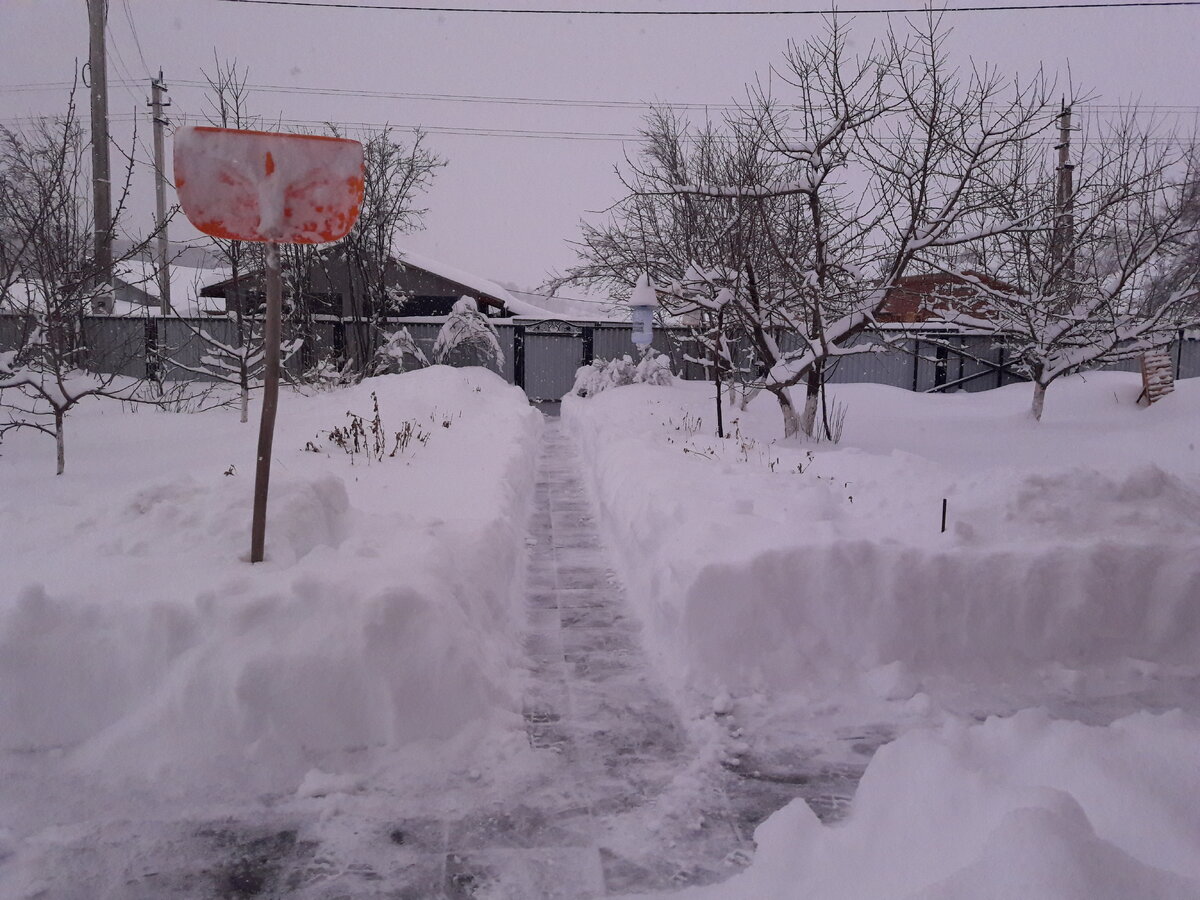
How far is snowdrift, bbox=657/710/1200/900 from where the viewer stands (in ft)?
6.18

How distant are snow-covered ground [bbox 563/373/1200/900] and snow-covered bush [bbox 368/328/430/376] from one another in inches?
500

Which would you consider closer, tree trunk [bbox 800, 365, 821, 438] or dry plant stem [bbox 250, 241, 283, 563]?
dry plant stem [bbox 250, 241, 283, 563]

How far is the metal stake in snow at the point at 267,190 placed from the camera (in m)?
3.68

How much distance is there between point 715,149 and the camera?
562 inches

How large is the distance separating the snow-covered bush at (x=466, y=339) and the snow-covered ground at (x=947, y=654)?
1311cm

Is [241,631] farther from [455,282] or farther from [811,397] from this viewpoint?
[455,282]

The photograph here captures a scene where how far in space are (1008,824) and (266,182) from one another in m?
3.90

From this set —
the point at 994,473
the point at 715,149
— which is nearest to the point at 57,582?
the point at 994,473

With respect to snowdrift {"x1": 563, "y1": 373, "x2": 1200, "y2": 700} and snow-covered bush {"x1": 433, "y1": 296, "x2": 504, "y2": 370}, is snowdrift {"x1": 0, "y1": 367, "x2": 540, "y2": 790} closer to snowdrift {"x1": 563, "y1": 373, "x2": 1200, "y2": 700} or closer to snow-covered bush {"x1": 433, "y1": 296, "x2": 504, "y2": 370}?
snowdrift {"x1": 563, "y1": 373, "x2": 1200, "y2": 700}

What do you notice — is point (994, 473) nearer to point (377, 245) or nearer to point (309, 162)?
point (309, 162)

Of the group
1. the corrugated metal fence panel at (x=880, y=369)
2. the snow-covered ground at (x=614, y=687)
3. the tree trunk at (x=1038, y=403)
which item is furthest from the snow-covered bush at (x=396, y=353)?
the tree trunk at (x=1038, y=403)

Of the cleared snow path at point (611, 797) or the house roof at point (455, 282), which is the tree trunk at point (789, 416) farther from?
the house roof at point (455, 282)

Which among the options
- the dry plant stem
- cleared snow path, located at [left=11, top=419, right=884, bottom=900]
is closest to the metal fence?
the dry plant stem

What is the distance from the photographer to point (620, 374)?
57.2 feet
